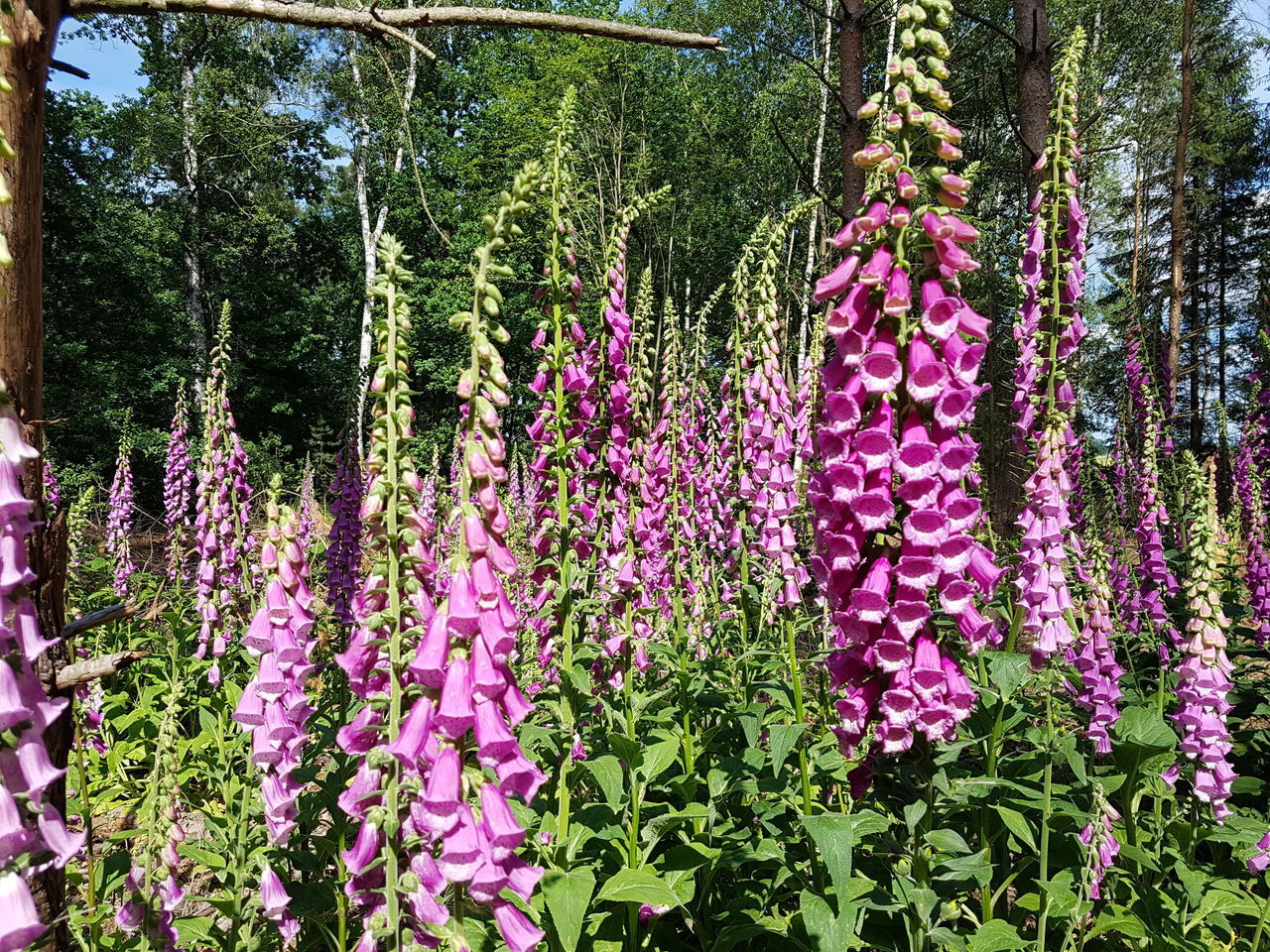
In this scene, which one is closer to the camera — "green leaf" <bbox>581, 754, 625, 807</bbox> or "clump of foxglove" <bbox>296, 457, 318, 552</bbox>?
"green leaf" <bbox>581, 754, 625, 807</bbox>

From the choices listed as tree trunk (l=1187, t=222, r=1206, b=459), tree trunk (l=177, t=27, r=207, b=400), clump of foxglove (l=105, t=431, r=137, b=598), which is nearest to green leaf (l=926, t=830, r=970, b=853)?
clump of foxglove (l=105, t=431, r=137, b=598)

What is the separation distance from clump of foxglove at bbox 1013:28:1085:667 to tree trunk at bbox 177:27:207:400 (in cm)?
2230

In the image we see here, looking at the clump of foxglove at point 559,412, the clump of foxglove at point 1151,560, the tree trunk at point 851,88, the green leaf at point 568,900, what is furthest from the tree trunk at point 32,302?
the clump of foxglove at point 1151,560

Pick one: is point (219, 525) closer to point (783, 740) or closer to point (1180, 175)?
point (783, 740)

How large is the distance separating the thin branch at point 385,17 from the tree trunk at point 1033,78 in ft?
10.0

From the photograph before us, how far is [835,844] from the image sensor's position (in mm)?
1978

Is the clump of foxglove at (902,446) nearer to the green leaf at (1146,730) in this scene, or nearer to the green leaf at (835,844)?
the green leaf at (835,844)

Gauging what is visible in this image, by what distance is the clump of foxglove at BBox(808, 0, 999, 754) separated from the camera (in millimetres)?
1637

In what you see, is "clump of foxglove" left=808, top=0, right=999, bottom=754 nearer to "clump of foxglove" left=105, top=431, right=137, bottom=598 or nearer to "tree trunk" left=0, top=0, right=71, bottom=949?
"tree trunk" left=0, top=0, right=71, bottom=949

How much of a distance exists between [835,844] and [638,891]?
0.65 m

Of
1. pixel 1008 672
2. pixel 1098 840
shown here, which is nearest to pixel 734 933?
pixel 1008 672

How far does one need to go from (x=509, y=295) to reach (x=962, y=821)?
2807cm

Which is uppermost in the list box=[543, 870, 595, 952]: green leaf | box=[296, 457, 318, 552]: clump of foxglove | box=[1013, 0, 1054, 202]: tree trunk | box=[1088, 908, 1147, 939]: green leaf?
box=[1013, 0, 1054, 202]: tree trunk

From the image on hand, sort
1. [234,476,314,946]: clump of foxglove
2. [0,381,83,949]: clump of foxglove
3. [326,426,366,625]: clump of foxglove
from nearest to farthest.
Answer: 1. [0,381,83,949]: clump of foxglove
2. [234,476,314,946]: clump of foxglove
3. [326,426,366,625]: clump of foxglove
